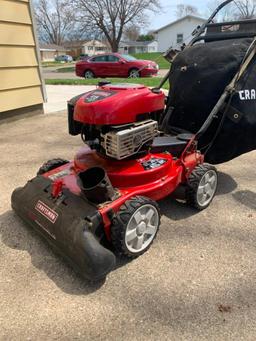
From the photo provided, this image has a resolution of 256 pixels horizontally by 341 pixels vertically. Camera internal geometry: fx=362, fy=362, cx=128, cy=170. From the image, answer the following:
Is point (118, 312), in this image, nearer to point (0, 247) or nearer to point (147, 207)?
point (147, 207)

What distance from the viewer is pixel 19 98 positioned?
21.7 feet

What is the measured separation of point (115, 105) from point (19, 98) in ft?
15.0

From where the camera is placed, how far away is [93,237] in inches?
92.1

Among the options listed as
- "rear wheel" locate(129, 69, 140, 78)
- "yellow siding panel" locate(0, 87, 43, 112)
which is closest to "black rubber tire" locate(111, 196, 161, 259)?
"yellow siding panel" locate(0, 87, 43, 112)

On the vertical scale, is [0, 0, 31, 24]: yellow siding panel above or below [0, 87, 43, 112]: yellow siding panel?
above

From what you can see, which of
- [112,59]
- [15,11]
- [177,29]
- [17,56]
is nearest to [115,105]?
[17,56]

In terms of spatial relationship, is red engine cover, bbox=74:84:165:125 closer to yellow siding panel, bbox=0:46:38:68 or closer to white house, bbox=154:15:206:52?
yellow siding panel, bbox=0:46:38:68

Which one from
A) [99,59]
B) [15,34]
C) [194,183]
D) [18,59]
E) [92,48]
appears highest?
[15,34]

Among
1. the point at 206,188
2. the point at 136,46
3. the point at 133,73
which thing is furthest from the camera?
the point at 136,46

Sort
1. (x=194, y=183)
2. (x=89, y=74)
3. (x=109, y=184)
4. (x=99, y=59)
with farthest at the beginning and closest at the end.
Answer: (x=89, y=74)
(x=99, y=59)
(x=194, y=183)
(x=109, y=184)

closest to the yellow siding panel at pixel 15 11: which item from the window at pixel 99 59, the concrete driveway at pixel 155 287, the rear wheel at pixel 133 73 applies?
the concrete driveway at pixel 155 287

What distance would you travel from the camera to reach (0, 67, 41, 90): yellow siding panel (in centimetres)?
623

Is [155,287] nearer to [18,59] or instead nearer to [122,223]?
[122,223]

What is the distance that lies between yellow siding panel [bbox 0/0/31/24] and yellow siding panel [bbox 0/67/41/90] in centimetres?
85
